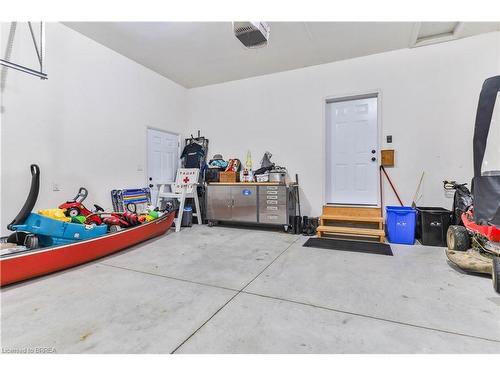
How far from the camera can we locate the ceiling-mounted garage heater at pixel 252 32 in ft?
8.31

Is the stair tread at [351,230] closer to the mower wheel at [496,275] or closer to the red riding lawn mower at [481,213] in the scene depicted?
the red riding lawn mower at [481,213]

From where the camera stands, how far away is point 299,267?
2.65 meters

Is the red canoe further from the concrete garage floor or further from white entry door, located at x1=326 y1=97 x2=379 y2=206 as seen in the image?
white entry door, located at x1=326 y1=97 x2=379 y2=206

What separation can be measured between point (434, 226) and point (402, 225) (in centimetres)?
40

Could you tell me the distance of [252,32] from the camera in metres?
2.63

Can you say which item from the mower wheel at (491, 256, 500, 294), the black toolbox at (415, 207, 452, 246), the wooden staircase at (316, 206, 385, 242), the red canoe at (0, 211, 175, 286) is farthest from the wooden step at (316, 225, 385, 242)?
the red canoe at (0, 211, 175, 286)

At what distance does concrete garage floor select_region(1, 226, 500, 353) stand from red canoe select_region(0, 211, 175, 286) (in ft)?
0.31

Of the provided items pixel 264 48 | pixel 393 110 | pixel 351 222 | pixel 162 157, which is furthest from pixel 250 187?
pixel 393 110

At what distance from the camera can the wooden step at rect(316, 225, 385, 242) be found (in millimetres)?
3639

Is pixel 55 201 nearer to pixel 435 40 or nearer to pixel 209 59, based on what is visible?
pixel 209 59

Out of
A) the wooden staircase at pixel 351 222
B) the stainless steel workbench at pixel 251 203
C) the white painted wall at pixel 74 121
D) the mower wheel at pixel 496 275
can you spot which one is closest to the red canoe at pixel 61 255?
the white painted wall at pixel 74 121

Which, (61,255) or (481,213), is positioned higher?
(481,213)

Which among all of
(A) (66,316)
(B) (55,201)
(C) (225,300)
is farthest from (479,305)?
(B) (55,201)

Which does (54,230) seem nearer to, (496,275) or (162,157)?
(162,157)
